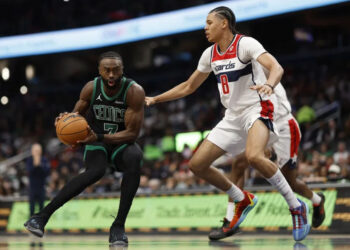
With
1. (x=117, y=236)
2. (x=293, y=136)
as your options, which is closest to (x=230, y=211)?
(x=293, y=136)

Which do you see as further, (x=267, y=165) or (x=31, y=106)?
(x=31, y=106)

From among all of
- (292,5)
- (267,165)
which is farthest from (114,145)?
(292,5)

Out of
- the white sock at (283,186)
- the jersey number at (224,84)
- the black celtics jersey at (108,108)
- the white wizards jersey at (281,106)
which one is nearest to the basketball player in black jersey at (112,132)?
the black celtics jersey at (108,108)

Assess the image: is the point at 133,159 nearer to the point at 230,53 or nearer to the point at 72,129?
the point at 72,129

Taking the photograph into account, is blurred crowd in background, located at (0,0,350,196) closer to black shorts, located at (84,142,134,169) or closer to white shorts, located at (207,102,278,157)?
white shorts, located at (207,102,278,157)

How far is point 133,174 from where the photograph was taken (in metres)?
6.14

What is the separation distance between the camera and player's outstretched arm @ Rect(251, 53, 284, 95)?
560cm

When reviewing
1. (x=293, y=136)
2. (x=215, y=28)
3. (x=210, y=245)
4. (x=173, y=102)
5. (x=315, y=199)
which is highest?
(x=173, y=102)

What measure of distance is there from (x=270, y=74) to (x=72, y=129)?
1.91 meters

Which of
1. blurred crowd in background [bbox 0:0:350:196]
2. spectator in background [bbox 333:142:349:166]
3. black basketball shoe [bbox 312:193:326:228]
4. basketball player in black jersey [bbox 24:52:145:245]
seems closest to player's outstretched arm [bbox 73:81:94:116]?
basketball player in black jersey [bbox 24:52:145:245]

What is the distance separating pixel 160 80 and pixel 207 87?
259 cm

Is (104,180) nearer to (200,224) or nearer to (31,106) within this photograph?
(200,224)

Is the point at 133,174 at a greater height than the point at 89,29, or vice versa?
the point at 89,29

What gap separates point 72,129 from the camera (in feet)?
19.3
